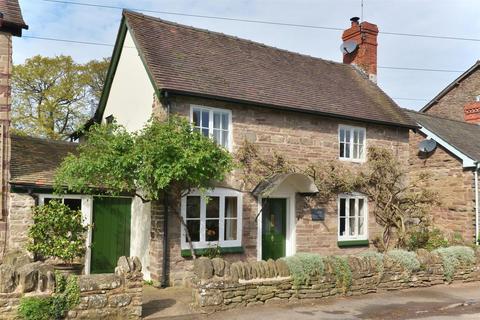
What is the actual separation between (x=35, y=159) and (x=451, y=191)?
15.0m

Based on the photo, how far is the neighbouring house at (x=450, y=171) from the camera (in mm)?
16750

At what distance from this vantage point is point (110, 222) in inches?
473

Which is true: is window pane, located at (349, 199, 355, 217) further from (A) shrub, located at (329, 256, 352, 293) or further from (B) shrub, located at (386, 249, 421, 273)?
(A) shrub, located at (329, 256, 352, 293)

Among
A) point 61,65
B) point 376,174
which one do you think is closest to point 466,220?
point 376,174

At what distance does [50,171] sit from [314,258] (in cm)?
711

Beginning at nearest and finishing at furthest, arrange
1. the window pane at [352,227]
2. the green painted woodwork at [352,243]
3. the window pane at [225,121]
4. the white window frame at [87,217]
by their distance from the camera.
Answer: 1. the white window frame at [87,217]
2. the window pane at [225,121]
3. the green painted woodwork at [352,243]
4. the window pane at [352,227]

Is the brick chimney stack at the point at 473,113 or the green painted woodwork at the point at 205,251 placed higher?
the brick chimney stack at the point at 473,113

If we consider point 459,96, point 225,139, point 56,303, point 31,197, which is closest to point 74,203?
point 31,197

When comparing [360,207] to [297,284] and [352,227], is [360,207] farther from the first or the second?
[297,284]

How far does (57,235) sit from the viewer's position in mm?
10562

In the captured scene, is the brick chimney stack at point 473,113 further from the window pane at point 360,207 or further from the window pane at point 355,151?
the window pane at point 360,207

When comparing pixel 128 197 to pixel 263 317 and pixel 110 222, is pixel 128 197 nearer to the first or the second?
pixel 110 222

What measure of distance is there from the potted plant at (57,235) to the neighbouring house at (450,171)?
43.1ft

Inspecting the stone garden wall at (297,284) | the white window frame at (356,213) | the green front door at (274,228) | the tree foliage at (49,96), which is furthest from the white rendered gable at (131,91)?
the tree foliage at (49,96)
